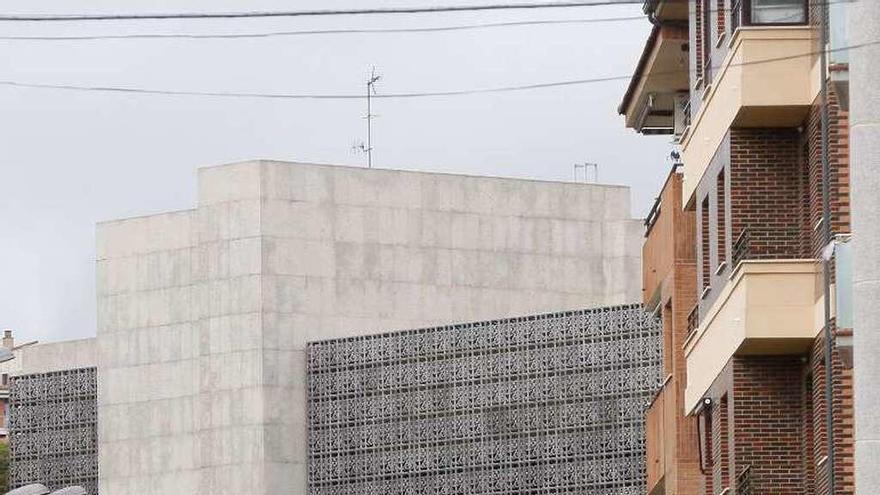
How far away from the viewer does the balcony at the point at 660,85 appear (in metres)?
49.2

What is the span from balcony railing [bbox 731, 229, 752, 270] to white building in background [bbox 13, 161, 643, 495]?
2425 inches

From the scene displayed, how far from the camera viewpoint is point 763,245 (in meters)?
42.0

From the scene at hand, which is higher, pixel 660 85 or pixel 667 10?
pixel 667 10

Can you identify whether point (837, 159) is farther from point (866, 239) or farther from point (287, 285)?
point (287, 285)

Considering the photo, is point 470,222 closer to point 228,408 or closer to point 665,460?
point 228,408

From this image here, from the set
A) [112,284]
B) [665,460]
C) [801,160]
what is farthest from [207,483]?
[801,160]

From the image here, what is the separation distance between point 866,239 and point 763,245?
7849 millimetres

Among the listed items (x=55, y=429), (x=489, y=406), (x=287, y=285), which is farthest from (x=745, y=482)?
(x=55, y=429)

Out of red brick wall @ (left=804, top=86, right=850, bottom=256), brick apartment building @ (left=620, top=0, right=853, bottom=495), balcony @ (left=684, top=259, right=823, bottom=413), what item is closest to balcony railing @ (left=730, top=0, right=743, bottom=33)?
brick apartment building @ (left=620, top=0, right=853, bottom=495)

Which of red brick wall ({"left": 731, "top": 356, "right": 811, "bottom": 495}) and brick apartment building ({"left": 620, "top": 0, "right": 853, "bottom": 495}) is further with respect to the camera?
red brick wall ({"left": 731, "top": 356, "right": 811, "bottom": 495})

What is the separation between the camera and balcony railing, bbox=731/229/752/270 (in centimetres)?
4203

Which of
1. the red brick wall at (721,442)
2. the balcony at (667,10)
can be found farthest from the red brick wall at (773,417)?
the balcony at (667,10)

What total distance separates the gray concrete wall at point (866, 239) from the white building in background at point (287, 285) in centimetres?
6961

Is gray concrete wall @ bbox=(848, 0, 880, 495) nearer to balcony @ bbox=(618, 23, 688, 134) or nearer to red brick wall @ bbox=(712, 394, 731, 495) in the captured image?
red brick wall @ bbox=(712, 394, 731, 495)
